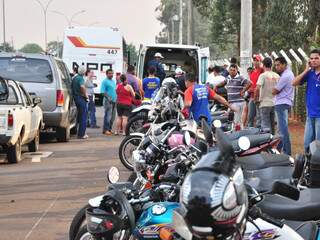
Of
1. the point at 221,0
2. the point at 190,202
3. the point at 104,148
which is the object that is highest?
the point at 221,0

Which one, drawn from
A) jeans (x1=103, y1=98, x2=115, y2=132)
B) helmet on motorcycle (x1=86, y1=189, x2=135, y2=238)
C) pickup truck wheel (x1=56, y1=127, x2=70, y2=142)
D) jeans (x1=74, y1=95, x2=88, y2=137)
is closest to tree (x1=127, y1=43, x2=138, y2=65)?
jeans (x1=103, y1=98, x2=115, y2=132)

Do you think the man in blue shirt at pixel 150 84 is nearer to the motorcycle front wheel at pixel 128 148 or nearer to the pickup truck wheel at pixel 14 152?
the pickup truck wheel at pixel 14 152

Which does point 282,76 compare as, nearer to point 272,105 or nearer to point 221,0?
point 272,105

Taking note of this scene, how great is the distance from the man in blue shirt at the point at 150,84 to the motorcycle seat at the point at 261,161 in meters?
8.52

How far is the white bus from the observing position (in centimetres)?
2847

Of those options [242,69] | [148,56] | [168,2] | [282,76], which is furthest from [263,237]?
[168,2]

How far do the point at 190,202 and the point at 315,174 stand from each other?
282 cm

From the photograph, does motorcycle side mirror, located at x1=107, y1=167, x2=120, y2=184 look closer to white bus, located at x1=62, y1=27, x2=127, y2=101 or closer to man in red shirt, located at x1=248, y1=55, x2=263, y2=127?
man in red shirt, located at x1=248, y1=55, x2=263, y2=127

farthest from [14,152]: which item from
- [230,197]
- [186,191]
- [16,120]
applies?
[230,197]

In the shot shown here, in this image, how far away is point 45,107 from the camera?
15.6 m

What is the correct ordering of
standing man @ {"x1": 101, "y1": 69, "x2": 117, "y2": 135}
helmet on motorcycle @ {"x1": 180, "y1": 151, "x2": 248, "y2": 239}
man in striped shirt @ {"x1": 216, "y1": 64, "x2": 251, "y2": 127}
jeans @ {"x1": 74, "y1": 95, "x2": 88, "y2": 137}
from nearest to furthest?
helmet on motorcycle @ {"x1": 180, "y1": 151, "x2": 248, "y2": 239} < man in striped shirt @ {"x1": 216, "y1": 64, "x2": 251, "y2": 127} < jeans @ {"x1": 74, "y1": 95, "x2": 88, "y2": 137} < standing man @ {"x1": 101, "y1": 69, "x2": 117, "y2": 135}

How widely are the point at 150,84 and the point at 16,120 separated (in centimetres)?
485

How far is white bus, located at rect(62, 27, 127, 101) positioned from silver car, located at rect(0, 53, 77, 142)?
12.4m

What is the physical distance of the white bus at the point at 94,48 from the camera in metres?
28.5
